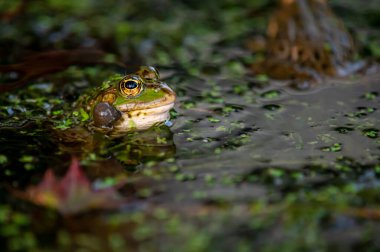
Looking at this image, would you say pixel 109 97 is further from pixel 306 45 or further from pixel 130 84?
pixel 306 45

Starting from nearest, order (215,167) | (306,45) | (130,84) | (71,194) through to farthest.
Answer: (71,194), (215,167), (130,84), (306,45)

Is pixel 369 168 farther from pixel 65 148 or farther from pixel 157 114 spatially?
pixel 65 148

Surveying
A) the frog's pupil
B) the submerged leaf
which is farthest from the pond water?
the frog's pupil

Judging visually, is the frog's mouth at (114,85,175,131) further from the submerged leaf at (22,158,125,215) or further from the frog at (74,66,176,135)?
the submerged leaf at (22,158,125,215)

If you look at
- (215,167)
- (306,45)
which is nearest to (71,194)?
(215,167)

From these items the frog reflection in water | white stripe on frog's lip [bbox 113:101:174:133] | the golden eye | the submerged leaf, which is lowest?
the submerged leaf

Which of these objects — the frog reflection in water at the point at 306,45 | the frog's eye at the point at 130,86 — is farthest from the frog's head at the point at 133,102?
the frog reflection in water at the point at 306,45
